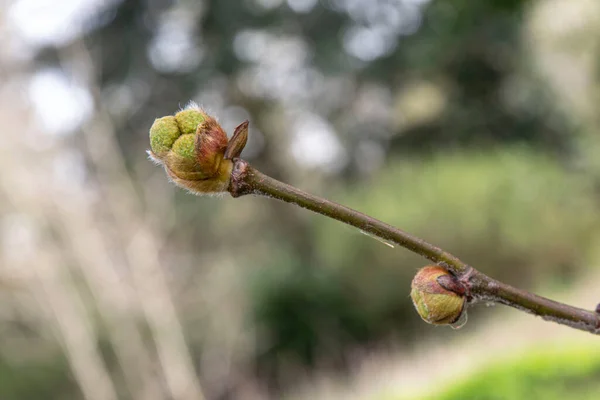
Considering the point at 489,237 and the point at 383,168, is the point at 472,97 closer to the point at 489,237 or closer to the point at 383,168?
the point at 383,168

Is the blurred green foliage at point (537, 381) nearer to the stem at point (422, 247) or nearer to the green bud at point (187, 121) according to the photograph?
the stem at point (422, 247)

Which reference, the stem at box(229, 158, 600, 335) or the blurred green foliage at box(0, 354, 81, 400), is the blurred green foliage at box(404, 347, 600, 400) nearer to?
the stem at box(229, 158, 600, 335)

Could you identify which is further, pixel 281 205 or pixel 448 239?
pixel 281 205

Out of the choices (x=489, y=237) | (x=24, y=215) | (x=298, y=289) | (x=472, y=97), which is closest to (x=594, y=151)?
(x=472, y=97)

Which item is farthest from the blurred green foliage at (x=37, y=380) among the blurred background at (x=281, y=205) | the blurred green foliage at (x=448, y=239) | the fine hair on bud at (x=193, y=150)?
the fine hair on bud at (x=193, y=150)

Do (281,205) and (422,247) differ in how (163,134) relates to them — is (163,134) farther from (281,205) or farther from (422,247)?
(281,205)

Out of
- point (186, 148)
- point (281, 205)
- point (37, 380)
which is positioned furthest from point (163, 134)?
point (281, 205)

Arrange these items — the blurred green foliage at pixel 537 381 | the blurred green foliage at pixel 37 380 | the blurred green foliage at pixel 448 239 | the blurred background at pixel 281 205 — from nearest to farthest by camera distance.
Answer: the blurred green foliage at pixel 537 381 → the blurred background at pixel 281 205 → the blurred green foliage at pixel 37 380 → the blurred green foliage at pixel 448 239

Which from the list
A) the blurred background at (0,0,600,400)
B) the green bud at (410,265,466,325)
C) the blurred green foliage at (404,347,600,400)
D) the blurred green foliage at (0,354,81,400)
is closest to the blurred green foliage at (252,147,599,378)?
the blurred background at (0,0,600,400)
